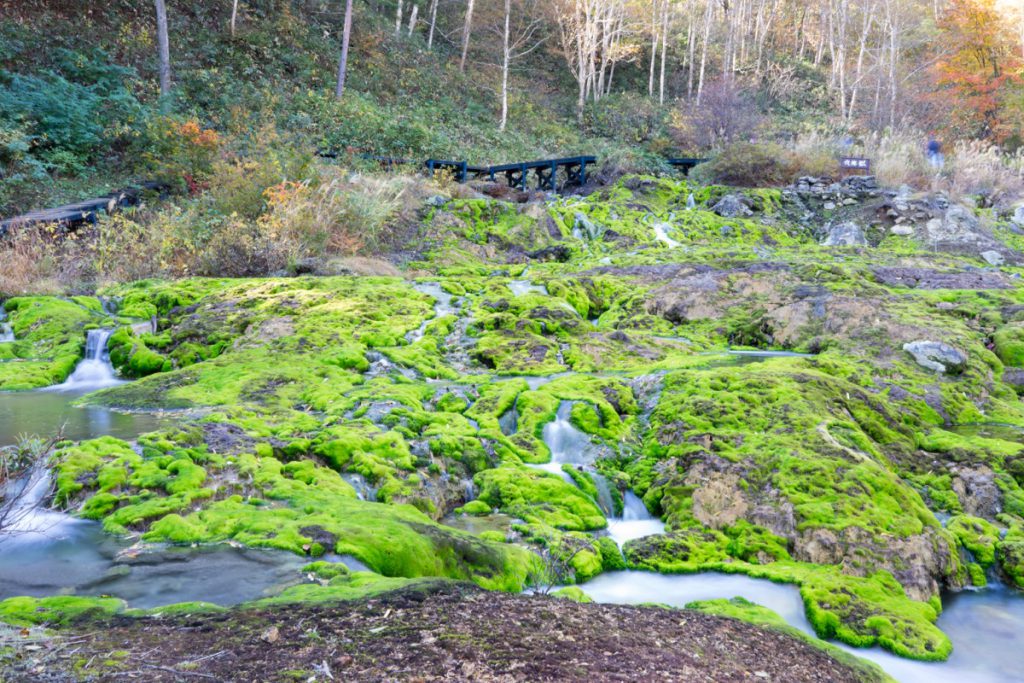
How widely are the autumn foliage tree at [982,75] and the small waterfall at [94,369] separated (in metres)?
27.5

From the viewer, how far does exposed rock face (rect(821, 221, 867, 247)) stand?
53.1ft

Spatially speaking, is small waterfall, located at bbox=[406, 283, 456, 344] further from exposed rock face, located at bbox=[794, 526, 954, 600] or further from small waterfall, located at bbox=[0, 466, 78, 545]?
exposed rock face, located at bbox=[794, 526, 954, 600]

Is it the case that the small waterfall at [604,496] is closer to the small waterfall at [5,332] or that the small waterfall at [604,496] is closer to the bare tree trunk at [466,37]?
the small waterfall at [5,332]

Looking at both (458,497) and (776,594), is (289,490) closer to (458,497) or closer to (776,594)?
(458,497)

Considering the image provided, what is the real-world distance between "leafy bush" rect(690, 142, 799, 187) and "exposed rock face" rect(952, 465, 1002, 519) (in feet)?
49.5

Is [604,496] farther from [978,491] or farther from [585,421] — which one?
[978,491]

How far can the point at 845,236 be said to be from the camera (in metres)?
16.4

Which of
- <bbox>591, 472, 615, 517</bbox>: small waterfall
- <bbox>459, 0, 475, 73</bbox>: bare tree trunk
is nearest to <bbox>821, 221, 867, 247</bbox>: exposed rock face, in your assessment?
<bbox>591, 472, 615, 517</bbox>: small waterfall

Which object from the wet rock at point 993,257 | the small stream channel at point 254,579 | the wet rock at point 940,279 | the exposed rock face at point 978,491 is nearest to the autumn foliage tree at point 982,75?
the wet rock at point 993,257

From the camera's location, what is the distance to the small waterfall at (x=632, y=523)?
18.9ft

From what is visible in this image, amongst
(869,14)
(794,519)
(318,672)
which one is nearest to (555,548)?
(794,519)

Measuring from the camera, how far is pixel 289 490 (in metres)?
5.09

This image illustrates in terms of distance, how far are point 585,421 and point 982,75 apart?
2665cm

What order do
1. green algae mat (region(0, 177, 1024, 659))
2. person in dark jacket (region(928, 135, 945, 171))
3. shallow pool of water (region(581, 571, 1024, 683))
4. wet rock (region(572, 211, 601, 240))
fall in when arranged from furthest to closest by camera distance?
person in dark jacket (region(928, 135, 945, 171)) → wet rock (region(572, 211, 601, 240)) → green algae mat (region(0, 177, 1024, 659)) → shallow pool of water (region(581, 571, 1024, 683))
